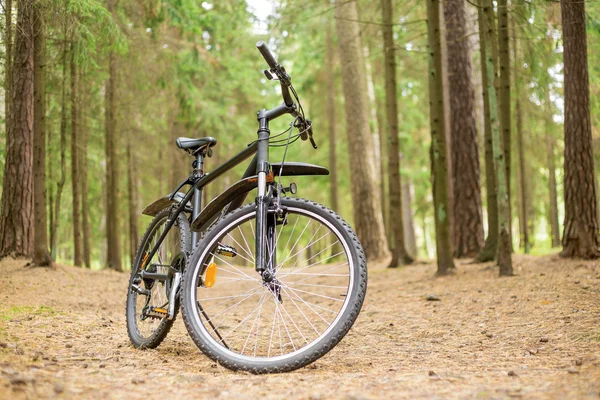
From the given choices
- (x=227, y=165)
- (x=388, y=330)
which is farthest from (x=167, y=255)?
(x=388, y=330)

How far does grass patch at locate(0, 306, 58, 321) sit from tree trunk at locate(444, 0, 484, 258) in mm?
7333

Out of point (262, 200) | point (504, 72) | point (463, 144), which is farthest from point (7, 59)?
point (463, 144)

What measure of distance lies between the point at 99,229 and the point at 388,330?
17.6 metres

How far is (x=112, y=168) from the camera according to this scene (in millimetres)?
12023

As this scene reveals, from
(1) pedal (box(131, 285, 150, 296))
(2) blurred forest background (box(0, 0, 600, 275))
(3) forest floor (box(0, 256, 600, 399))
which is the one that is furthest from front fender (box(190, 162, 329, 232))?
(2) blurred forest background (box(0, 0, 600, 275))

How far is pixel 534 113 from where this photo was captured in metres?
13.4

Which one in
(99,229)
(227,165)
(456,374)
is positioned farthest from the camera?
(99,229)

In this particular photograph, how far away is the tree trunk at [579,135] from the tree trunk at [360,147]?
252 inches

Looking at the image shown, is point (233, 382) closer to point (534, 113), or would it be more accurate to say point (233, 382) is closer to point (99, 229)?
point (534, 113)

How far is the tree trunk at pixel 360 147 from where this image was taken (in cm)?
1359

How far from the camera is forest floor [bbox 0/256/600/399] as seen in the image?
264 cm

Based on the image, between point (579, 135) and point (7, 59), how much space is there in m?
7.52

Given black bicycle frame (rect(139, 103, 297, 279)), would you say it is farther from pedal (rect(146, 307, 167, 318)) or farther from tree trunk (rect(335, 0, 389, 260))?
tree trunk (rect(335, 0, 389, 260))

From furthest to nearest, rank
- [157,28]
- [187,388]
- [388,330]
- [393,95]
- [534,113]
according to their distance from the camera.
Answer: [534,113] < [157,28] < [393,95] < [388,330] < [187,388]
